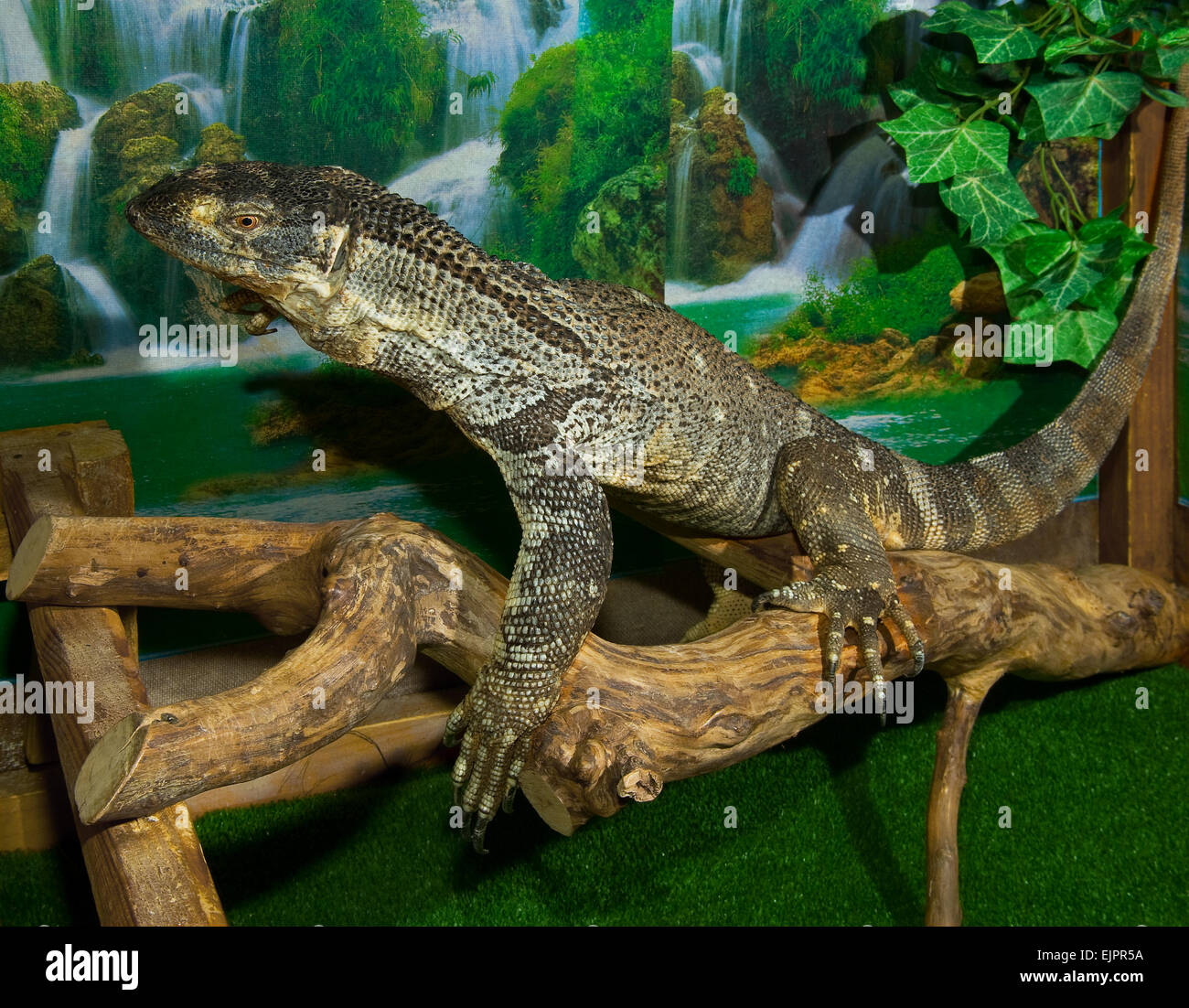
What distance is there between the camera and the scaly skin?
3.02 metres

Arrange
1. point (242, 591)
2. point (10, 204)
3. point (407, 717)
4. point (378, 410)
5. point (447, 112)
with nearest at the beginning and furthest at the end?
point (242, 591) < point (10, 204) < point (447, 112) < point (378, 410) < point (407, 717)

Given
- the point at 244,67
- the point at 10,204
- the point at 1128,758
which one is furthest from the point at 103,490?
the point at 1128,758

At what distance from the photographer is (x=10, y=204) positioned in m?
3.77

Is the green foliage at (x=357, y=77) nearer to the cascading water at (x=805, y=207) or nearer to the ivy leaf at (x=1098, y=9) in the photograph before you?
the cascading water at (x=805, y=207)

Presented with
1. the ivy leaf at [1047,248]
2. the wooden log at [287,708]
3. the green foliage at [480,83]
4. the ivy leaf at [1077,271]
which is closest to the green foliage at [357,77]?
the green foliage at [480,83]

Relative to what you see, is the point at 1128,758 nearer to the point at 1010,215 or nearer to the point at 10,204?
the point at 1010,215

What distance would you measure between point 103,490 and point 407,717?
1.80m

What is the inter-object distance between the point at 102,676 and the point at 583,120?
2891 mm

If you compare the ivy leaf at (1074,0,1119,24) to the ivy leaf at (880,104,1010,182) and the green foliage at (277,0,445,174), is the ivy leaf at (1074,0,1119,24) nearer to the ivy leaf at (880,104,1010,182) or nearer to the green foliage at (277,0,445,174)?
the ivy leaf at (880,104,1010,182)

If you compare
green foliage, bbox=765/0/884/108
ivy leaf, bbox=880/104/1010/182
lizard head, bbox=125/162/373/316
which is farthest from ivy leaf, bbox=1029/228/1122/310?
lizard head, bbox=125/162/373/316

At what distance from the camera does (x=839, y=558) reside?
3623 mm

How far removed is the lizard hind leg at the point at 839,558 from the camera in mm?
3443

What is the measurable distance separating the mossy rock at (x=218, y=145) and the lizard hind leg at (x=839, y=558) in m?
2.38

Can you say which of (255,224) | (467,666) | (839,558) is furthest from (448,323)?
(839,558)
